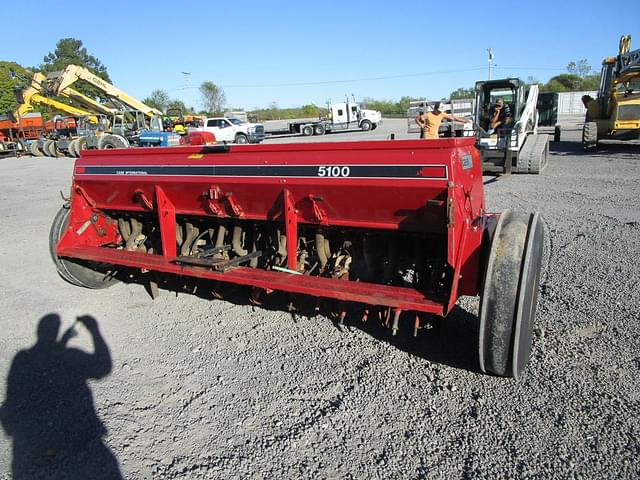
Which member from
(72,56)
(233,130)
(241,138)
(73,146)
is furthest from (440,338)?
(72,56)

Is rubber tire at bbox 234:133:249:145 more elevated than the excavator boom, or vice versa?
the excavator boom

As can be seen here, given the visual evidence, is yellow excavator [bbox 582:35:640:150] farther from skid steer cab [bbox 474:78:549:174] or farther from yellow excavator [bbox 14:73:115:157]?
yellow excavator [bbox 14:73:115:157]

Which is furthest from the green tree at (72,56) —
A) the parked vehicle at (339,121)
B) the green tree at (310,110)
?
the parked vehicle at (339,121)

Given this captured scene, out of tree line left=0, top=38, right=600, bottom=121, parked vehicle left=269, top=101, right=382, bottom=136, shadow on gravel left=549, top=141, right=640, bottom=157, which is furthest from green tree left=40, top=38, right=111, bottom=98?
shadow on gravel left=549, top=141, right=640, bottom=157

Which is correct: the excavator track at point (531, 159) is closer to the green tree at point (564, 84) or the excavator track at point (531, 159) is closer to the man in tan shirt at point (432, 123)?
the man in tan shirt at point (432, 123)

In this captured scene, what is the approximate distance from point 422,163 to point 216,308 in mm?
2435

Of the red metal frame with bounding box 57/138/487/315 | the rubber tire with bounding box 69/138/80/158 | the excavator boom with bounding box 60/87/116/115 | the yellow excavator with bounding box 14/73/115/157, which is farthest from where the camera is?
the excavator boom with bounding box 60/87/116/115

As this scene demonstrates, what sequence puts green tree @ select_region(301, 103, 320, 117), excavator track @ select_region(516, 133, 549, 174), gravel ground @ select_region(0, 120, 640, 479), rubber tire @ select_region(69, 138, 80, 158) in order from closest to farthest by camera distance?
1. gravel ground @ select_region(0, 120, 640, 479)
2. excavator track @ select_region(516, 133, 549, 174)
3. rubber tire @ select_region(69, 138, 80, 158)
4. green tree @ select_region(301, 103, 320, 117)

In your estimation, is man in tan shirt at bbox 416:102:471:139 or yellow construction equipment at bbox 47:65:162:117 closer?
man in tan shirt at bbox 416:102:471:139

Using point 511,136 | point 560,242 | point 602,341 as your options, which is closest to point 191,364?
point 602,341

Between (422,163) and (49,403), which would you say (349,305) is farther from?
(49,403)

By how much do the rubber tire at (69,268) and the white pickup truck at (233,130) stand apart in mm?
21967

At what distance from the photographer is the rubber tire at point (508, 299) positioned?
270cm

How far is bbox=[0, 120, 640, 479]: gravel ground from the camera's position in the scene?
2484mm
